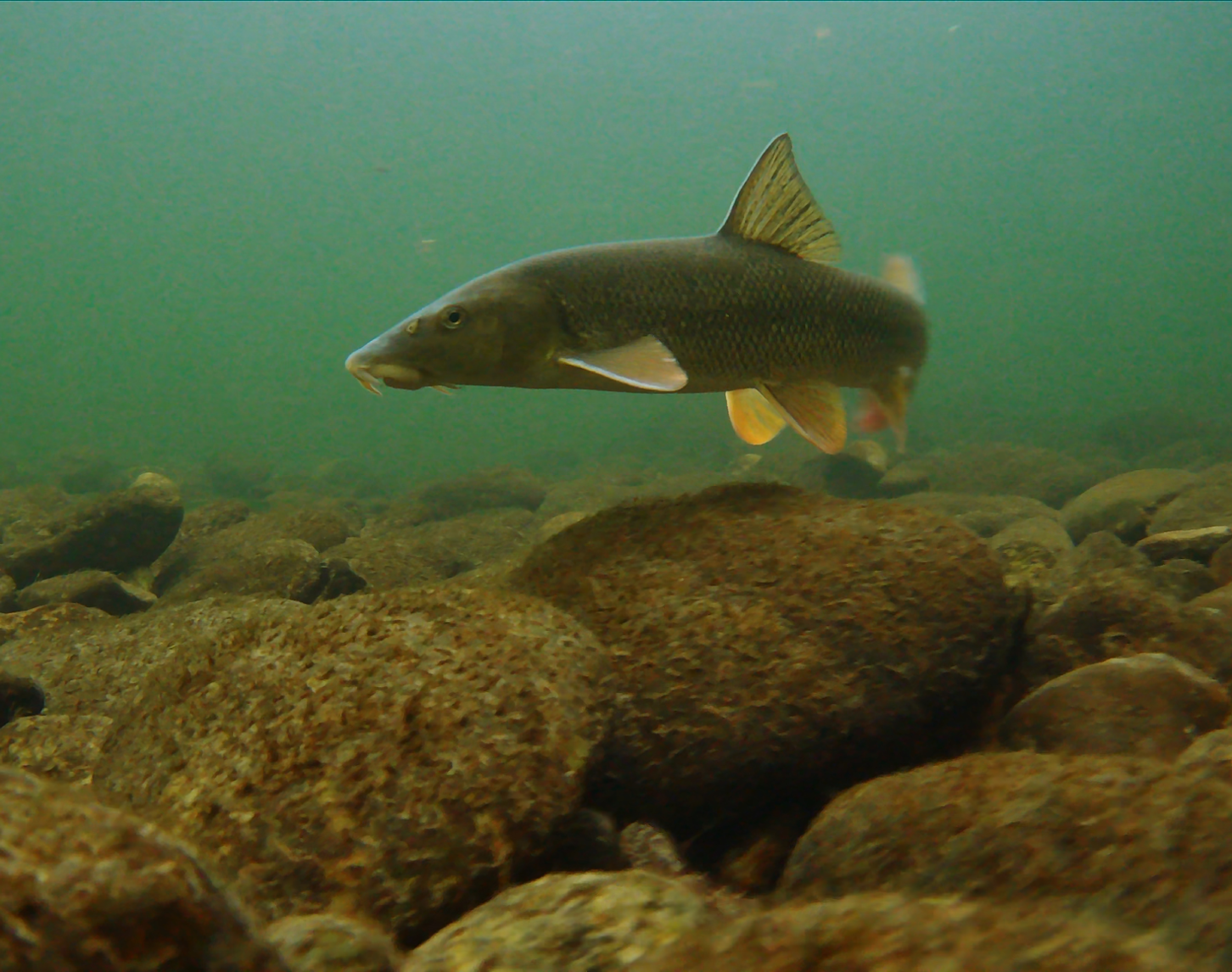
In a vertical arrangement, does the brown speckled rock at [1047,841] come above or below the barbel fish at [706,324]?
below

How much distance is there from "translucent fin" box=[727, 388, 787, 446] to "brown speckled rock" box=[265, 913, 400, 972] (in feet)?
9.80

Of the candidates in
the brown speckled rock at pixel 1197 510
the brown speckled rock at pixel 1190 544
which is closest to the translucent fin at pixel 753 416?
the brown speckled rock at pixel 1190 544

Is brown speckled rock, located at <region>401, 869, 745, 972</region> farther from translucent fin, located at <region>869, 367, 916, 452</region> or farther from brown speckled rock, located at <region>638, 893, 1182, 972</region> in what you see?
translucent fin, located at <region>869, 367, 916, 452</region>

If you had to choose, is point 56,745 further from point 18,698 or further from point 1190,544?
point 1190,544

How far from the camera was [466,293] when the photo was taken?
3.04 metres

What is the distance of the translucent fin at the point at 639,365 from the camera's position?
9.68 feet

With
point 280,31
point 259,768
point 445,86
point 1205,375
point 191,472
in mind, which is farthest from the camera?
point 445,86

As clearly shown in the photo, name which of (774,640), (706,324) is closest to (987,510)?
(706,324)

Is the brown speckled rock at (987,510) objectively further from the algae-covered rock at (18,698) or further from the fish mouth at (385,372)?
the algae-covered rock at (18,698)

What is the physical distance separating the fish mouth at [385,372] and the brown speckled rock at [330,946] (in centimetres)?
199

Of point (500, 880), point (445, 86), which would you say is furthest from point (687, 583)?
point (445, 86)

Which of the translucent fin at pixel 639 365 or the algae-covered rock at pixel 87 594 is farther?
Answer: the algae-covered rock at pixel 87 594

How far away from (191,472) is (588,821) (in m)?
28.7

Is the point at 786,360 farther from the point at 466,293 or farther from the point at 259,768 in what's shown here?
the point at 259,768
